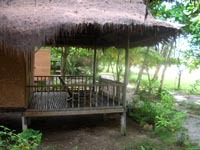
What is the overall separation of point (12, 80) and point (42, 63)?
11.0 m

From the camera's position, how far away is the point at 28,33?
5.56m

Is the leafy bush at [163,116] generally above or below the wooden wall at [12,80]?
below

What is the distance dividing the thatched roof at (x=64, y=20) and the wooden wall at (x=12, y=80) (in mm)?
896

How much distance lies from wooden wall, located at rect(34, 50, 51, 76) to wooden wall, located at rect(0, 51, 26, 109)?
10.9 metres

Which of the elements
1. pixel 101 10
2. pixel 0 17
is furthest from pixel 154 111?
pixel 0 17

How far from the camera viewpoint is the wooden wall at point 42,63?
17297 mm

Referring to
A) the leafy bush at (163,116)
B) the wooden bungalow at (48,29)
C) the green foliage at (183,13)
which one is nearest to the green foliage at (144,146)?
the leafy bush at (163,116)

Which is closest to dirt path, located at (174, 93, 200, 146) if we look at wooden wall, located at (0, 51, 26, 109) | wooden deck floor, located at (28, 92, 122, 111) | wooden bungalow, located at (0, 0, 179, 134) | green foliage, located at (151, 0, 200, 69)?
wooden bungalow, located at (0, 0, 179, 134)

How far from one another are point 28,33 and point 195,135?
5.21 meters

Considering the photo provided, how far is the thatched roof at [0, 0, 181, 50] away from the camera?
5.57 meters

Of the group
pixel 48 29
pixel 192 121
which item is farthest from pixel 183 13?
pixel 48 29

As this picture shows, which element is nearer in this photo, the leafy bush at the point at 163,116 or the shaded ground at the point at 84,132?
the shaded ground at the point at 84,132

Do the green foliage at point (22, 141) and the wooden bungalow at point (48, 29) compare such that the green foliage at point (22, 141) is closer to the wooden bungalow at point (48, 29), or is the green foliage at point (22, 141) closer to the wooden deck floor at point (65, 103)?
the wooden bungalow at point (48, 29)

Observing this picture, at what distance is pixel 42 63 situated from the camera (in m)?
17.4
